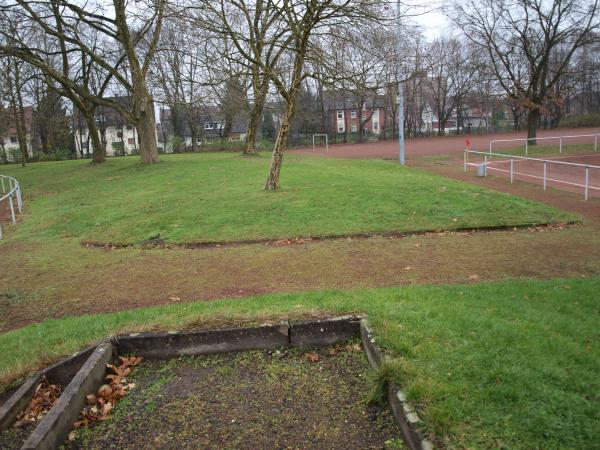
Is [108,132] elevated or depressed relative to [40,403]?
elevated

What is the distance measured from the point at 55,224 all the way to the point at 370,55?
32.2 ft

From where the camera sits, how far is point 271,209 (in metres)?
12.7

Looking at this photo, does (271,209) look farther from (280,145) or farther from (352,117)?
(352,117)

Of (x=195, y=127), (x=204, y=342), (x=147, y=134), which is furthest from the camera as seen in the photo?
(x=195, y=127)

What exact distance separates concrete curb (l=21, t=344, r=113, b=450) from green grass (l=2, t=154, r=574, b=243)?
6.38 m

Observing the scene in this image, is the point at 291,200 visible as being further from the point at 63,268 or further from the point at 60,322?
the point at 60,322

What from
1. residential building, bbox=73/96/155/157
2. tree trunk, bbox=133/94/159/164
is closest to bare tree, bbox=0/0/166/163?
tree trunk, bbox=133/94/159/164

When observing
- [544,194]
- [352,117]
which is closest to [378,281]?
[544,194]

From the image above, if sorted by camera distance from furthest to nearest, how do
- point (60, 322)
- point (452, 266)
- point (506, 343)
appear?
point (452, 266)
point (60, 322)
point (506, 343)

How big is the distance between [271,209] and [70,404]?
9.39 m

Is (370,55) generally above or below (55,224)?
above

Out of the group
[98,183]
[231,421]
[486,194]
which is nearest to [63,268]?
[231,421]

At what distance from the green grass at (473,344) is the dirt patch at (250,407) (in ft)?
1.31

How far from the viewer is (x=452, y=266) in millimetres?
7609
